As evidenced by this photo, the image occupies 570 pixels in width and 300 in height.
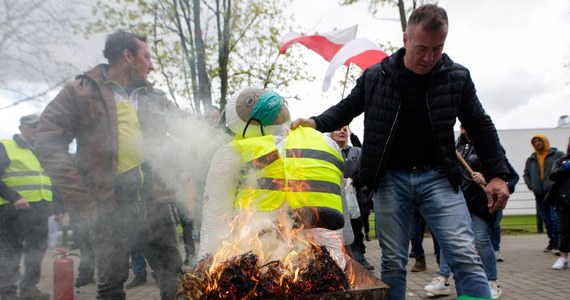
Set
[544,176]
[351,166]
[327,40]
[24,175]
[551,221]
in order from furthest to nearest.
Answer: [327,40]
[544,176]
[551,221]
[351,166]
[24,175]

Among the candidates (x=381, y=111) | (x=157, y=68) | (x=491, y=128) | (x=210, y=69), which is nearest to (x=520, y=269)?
(x=491, y=128)

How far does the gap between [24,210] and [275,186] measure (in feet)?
11.0

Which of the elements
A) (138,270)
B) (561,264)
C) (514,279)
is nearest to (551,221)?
(561,264)

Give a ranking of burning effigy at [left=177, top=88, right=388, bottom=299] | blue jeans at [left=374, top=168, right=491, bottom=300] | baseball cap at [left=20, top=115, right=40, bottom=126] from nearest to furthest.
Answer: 1. burning effigy at [left=177, top=88, right=388, bottom=299]
2. blue jeans at [left=374, top=168, right=491, bottom=300]
3. baseball cap at [left=20, top=115, right=40, bottom=126]

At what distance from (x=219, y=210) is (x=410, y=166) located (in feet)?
4.38

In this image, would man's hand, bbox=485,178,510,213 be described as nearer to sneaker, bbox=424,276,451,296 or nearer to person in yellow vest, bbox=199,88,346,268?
person in yellow vest, bbox=199,88,346,268

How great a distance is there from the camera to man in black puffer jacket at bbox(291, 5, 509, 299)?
280 centimetres

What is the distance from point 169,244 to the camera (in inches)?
141

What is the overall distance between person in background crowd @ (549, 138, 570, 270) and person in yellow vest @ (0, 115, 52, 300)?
22.4ft

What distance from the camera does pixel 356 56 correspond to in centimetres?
753

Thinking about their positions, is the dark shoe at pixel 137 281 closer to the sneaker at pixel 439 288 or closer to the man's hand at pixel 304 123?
the sneaker at pixel 439 288

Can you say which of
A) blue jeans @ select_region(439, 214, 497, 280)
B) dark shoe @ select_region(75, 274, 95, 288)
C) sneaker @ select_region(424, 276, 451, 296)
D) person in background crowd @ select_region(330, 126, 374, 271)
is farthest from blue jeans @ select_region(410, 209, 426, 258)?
dark shoe @ select_region(75, 274, 95, 288)

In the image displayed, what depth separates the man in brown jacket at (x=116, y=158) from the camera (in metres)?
2.90

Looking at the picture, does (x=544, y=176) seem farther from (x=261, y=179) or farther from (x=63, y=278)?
(x=63, y=278)
